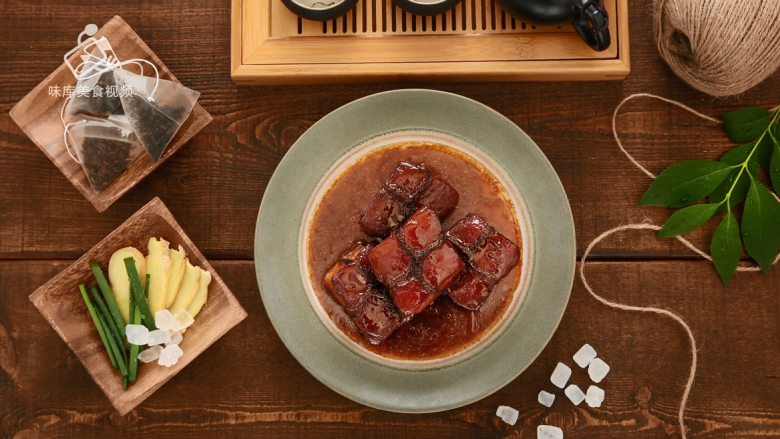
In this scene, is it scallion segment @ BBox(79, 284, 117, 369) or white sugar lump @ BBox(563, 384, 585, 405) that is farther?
white sugar lump @ BBox(563, 384, 585, 405)

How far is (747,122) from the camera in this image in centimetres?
187

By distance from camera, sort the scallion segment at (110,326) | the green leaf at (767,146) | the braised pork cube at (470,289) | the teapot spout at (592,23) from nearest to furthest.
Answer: the teapot spout at (592,23)
the braised pork cube at (470,289)
the scallion segment at (110,326)
the green leaf at (767,146)

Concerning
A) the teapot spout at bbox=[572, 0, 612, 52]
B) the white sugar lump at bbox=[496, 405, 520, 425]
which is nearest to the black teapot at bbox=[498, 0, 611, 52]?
the teapot spout at bbox=[572, 0, 612, 52]

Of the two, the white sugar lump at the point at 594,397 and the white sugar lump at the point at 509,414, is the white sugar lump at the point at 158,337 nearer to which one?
the white sugar lump at the point at 509,414

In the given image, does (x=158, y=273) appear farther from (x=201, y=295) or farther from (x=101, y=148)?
(x=101, y=148)

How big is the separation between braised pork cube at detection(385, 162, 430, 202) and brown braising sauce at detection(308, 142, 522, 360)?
0.10 meters

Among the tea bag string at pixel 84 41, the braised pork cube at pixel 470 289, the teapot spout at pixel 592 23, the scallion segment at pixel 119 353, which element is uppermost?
the teapot spout at pixel 592 23

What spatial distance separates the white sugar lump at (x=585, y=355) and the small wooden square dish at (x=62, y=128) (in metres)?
1.53

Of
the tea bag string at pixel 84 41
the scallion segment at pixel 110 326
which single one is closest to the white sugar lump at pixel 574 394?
the scallion segment at pixel 110 326

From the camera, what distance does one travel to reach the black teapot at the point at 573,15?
156cm

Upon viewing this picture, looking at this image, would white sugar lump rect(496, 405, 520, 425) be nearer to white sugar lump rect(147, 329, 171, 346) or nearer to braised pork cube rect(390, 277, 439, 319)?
braised pork cube rect(390, 277, 439, 319)

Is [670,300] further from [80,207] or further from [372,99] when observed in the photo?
[80,207]

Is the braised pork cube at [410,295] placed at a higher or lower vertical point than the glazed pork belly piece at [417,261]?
lower

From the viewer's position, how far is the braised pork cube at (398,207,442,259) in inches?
64.4
